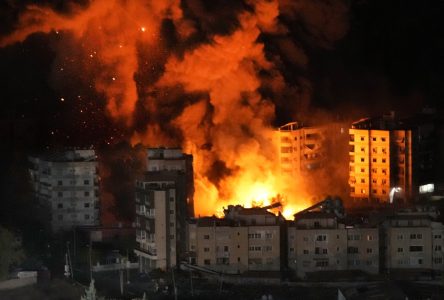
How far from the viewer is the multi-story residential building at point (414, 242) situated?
20.7 meters

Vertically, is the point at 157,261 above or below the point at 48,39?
below

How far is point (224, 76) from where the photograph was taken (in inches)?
954

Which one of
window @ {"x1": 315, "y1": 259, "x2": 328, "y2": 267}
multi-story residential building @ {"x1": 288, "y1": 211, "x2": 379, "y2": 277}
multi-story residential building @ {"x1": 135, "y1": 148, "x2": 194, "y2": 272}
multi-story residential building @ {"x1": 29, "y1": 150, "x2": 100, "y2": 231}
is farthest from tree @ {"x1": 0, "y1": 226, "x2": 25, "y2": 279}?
window @ {"x1": 315, "y1": 259, "x2": 328, "y2": 267}

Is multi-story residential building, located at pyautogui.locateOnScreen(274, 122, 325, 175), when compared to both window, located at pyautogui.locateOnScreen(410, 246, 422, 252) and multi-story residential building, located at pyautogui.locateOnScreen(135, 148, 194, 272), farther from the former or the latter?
window, located at pyautogui.locateOnScreen(410, 246, 422, 252)

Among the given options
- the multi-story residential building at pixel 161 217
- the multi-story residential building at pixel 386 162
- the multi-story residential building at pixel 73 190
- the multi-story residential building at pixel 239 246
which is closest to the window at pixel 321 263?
the multi-story residential building at pixel 239 246

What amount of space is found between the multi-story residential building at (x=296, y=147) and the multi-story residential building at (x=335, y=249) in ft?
11.2

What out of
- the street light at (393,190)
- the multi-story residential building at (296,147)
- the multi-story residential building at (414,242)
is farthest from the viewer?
the multi-story residential building at (296,147)

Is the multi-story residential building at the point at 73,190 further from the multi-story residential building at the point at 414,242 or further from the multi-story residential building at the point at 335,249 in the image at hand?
the multi-story residential building at the point at 414,242

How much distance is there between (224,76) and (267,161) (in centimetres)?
147

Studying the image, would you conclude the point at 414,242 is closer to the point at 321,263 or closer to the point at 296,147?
the point at 321,263

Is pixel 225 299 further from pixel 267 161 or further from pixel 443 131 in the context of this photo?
pixel 443 131

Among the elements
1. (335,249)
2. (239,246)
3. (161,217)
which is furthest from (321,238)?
(161,217)

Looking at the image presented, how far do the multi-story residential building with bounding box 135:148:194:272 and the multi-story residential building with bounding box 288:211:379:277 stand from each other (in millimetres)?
1619

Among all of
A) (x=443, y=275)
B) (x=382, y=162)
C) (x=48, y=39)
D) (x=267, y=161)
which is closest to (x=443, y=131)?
(x=382, y=162)
